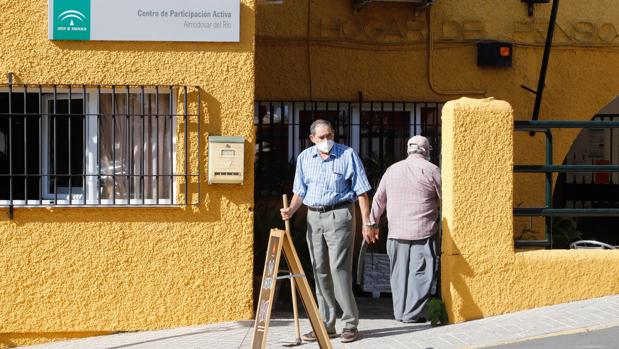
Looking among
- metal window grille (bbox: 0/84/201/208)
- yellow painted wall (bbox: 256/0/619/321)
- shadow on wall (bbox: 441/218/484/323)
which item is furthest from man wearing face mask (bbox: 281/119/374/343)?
yellow painted wall (bbox: 256/0/619/321)

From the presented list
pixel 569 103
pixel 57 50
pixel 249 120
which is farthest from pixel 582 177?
pixel 57 50

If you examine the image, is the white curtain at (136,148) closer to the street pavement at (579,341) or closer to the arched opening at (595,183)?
the street pavement at (579,341)

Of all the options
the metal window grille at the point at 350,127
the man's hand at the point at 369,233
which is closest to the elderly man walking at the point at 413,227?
the man's hand at the point at 369,233

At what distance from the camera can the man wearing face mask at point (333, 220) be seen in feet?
27.4

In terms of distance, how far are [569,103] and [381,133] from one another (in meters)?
2.36

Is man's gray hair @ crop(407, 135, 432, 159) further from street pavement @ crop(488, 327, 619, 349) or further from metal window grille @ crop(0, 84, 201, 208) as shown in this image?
street pavement @ crop(488, 327, 619, 349)

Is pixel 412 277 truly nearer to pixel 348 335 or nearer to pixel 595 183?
pixel 348 335

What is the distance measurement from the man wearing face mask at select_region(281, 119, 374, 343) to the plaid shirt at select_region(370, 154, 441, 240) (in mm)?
655

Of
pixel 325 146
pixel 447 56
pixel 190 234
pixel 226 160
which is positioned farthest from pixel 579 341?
pixel 447 56

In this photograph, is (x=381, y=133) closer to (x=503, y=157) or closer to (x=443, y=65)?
(x=443, y=65)

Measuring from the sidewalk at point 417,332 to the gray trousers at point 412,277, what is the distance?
142 millimetres

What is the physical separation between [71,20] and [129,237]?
1.91 m

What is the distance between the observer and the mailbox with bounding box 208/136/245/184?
8.92 meters

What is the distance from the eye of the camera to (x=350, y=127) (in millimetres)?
12266
